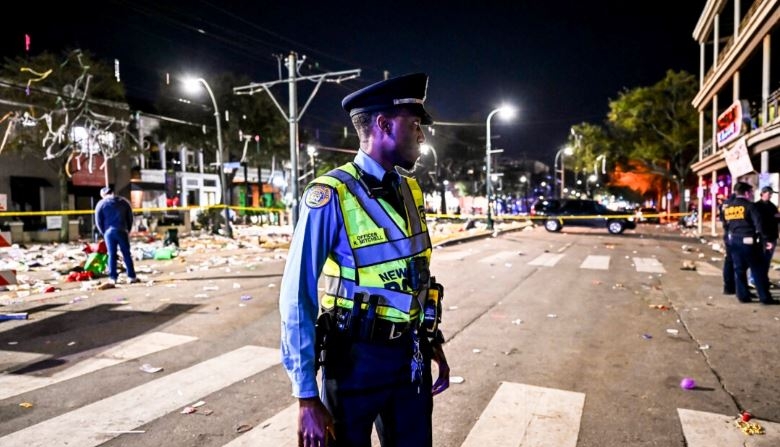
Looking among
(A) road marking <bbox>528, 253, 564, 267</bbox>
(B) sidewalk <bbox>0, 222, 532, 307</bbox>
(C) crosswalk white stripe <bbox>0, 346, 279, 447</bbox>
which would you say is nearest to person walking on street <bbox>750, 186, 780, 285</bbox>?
(A) road marking <bbox>528, 253, 564, 267</bbox>

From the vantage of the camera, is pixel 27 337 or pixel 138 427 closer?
pixel 138 427

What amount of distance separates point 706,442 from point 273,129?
3839 cm

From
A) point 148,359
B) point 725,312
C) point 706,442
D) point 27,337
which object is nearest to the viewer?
point 706,442

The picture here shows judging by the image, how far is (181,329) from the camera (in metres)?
6.62

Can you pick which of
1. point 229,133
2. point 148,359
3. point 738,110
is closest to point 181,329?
point 148,359

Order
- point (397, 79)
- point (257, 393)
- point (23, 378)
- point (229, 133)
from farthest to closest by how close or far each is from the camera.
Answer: point (229, 133)
point (23, 378)
point (257, 393)
point (397, 79)

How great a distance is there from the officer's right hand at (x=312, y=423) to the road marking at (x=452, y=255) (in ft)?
41.8

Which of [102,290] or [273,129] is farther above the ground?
[273,129]

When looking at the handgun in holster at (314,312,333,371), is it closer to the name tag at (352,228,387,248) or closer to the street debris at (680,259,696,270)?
the name tag at (352,228,387,248)

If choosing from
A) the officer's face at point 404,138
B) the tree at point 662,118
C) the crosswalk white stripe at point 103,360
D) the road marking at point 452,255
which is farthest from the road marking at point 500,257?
the tree at point 662,118

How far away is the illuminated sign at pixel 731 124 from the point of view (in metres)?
18.3

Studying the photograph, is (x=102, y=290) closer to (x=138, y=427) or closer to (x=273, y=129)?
(x=138, y=427)

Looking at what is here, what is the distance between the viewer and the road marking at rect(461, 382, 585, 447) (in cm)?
349

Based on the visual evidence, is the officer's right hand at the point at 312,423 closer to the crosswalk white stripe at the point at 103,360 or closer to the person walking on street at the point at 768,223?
the crosswalk white stripe at the point at 103,360
